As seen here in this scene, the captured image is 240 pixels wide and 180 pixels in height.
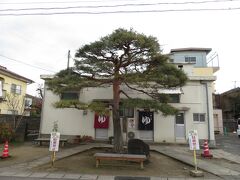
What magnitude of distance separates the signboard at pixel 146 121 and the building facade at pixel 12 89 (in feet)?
44.8

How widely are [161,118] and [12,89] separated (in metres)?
18.8

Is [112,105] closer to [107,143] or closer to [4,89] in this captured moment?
[107,143]

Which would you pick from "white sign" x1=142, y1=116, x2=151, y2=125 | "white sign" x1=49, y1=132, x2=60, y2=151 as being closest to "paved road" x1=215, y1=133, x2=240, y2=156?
"white sign" x1=142, y1=116, x2=151, y2=125

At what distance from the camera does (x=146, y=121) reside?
1673 cm

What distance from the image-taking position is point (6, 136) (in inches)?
614

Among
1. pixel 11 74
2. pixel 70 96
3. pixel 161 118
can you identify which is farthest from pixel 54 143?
pixel 11 74

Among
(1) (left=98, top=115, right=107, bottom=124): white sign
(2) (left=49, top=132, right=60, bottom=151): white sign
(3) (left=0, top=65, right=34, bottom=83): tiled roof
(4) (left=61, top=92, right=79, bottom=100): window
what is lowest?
(2) (left=49, top=132, right=60, bottom=151): white sign

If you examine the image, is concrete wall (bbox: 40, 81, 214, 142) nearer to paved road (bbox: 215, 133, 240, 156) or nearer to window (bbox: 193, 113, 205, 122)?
window (bbox: 193, 113, 205, 122)

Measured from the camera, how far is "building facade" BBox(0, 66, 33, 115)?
2532 cm

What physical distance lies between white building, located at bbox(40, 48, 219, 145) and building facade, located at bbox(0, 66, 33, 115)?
9.13 meters

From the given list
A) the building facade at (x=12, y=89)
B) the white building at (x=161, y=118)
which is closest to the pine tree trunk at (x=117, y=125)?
the white building at (x=161, y=118)

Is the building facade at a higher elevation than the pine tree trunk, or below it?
higher

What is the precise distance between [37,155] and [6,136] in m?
5.01

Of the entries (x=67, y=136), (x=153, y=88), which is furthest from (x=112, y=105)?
(x=67, y=136)
